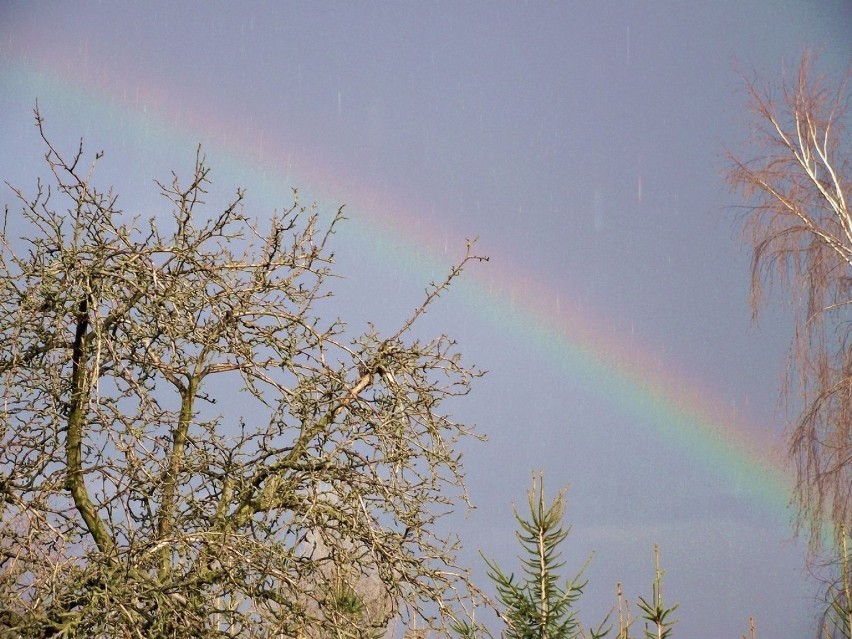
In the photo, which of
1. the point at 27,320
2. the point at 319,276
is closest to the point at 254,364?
the point at 319,276

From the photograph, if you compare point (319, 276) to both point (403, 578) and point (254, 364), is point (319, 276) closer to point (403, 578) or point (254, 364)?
point (254, 364)

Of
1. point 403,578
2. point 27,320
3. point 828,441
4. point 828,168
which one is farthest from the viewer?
point 828,168

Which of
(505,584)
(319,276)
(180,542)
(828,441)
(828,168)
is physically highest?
(828,168)

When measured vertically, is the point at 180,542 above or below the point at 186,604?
above

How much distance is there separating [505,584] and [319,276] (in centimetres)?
210

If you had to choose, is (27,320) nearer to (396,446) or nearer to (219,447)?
(219,447)

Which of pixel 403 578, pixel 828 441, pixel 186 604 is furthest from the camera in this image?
pixel 828 441

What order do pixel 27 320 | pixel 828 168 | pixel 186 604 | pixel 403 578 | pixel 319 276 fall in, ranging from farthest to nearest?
pixel 828 168, pixel 319 276, pixel 403 578, pixel 27 320, pixel 186 604

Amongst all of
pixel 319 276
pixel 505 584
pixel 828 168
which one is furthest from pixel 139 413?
pixel 828 168

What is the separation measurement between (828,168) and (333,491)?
9.59 meters

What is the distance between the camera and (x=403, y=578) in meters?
3.98

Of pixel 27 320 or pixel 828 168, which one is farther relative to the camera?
pixel 828 168

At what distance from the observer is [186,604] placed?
3465 mm

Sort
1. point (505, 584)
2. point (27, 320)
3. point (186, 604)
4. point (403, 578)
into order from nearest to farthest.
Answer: point (186, 604), point (27, 320), point (403, 578), point (505, 584)
